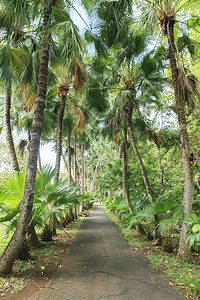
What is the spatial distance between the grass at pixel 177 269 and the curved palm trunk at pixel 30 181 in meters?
3.06

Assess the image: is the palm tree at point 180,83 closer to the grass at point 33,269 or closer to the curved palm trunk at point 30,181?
the curved palm trunk at point 30,181

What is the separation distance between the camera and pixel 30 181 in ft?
13.2

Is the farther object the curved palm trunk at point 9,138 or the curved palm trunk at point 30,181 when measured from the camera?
the curved palm trunk at point 9,138

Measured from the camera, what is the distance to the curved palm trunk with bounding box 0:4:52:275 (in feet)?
11.7

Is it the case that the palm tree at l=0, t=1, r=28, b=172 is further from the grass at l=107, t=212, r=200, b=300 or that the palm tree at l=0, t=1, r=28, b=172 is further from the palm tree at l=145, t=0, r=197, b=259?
the grass at l=107, t=212, r=200, b=300

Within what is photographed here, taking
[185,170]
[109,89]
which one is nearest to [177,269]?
[185,170]

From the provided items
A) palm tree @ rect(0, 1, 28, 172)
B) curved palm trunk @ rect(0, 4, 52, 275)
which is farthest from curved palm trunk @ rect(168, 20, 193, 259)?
palm tree @ rect(0, 1, 28, 172)

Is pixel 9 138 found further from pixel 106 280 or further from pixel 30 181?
pixel 106 280

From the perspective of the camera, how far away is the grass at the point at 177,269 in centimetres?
332

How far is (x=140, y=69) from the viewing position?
26.9 feet

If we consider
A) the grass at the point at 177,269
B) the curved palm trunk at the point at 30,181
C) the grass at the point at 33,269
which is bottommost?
the grass at the point at 177,269

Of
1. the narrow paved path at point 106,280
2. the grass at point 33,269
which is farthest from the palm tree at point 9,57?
the narrow paved path at point 106,280

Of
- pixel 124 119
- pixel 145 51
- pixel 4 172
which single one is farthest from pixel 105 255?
pixel 4 172

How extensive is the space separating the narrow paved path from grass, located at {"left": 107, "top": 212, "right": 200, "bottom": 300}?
0.62 ft
